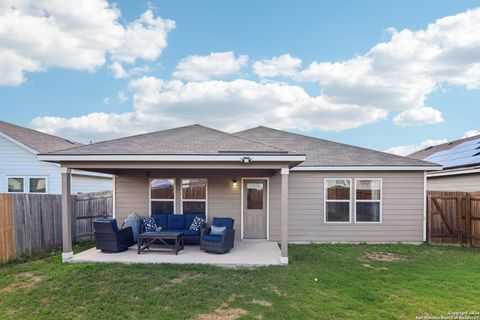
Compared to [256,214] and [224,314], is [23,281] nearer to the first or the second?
[224,314]

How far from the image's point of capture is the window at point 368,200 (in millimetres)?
9367

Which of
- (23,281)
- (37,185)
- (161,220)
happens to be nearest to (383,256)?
(161,220)

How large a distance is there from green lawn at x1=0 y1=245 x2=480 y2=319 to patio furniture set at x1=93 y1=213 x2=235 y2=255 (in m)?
1.10

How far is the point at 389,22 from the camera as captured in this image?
11383 millimetres

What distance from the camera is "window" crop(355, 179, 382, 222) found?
937 cm

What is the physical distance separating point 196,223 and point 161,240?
128 cm

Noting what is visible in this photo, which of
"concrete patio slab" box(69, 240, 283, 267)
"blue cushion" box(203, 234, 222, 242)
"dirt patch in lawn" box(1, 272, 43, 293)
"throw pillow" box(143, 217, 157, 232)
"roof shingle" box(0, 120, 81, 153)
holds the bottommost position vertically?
"concrete patio slab" box(69, 240, 283, 267)

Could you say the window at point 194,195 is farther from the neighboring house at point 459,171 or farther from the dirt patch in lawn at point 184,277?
the neighboring house at point 459,171

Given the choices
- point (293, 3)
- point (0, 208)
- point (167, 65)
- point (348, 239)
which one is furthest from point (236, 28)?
point (0, 208)

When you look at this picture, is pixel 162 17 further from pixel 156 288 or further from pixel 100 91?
pixel 156 288

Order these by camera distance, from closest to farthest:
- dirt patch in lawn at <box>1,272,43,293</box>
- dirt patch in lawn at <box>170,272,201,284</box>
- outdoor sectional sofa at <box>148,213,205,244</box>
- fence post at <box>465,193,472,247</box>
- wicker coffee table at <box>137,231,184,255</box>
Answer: dirt patch in lawn at <box>1,272,43,293</box>
dirt patch in lawn at <box>170,272,201,284</box>
wicker coffee table at <box>137,231,184,255</box>
outdoor sectional sofa at <box>148,213,205,244</box>
fence post at <box>465,193,472,247</box>

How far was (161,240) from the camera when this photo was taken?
25.0 feet

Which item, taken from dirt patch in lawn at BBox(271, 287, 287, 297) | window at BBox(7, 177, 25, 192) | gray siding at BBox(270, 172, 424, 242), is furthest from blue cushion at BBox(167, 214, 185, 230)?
window at BBox(7, 177, 25, 192)

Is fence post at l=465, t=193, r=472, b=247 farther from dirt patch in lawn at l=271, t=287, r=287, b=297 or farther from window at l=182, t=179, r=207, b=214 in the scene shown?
window at l=182, t=179, r=207, b=214
